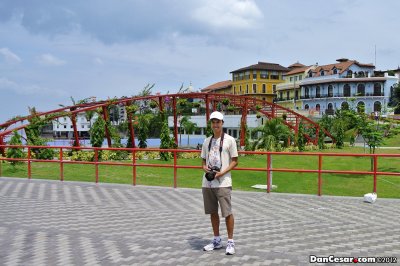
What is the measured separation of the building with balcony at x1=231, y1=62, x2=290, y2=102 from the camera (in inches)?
3246

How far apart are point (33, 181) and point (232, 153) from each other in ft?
28.1

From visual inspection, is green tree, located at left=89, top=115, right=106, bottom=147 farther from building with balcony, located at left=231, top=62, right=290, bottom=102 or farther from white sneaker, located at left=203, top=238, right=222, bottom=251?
building with balcony, located at left=231, top=62, right=290, bottom=102

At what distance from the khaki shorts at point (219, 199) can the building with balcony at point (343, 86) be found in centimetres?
5585

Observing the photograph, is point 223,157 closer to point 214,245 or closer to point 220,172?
point 220,172

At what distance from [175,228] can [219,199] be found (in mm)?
1765

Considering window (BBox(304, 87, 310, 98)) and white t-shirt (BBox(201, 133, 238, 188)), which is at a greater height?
window (BBox(304, 87, 310, 98))

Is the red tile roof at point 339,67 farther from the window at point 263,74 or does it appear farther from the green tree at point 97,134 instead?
the green tree at point 97,134

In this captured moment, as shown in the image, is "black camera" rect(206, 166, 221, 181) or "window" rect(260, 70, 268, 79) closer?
"black camera" rect(206, 166, 221, 181)

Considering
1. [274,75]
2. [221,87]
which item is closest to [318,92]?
[274,75]

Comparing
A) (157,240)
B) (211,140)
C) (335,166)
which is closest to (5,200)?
(157,240)

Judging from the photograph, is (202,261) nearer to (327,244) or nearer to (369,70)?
(327,244)

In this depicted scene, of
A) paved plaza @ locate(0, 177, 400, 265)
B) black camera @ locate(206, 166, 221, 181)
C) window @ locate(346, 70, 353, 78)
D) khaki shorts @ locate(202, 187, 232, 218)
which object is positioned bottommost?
paved plaza @ locate(0, 177, 400, 265)

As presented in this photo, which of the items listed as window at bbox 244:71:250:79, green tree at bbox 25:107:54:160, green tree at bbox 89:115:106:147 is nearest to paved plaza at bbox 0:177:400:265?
green tree at bbox 25:107:54:160

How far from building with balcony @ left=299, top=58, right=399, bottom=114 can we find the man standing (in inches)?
2196
